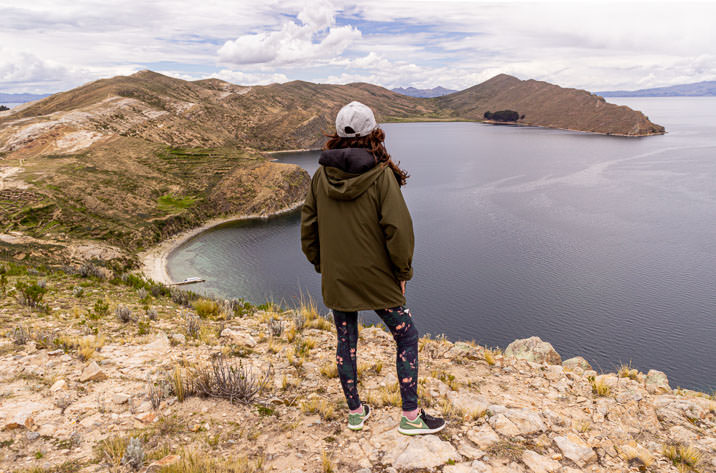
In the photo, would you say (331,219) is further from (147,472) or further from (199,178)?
(199,178)

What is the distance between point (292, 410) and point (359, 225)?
256cm

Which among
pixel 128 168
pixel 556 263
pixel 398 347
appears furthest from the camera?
pixel 128 168

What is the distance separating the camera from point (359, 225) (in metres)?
3.24

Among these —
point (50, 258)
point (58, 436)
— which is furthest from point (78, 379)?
point (50, 258)

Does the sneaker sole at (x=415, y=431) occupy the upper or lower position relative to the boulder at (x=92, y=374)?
lower

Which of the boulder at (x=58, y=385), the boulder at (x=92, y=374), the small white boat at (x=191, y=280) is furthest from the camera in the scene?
the small white boat at (x=191, y=280)

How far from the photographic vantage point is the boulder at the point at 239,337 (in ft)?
21.1

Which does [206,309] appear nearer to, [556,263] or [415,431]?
[415,431]

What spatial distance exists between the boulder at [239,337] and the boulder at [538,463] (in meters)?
4.41

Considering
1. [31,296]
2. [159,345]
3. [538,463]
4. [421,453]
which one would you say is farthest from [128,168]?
[538,463]

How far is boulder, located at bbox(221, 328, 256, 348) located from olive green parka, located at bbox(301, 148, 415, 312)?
3.50 m

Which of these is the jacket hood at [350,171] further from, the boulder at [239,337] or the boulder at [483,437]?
the boulder at [239,337]

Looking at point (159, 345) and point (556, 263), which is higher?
point (159, 345)

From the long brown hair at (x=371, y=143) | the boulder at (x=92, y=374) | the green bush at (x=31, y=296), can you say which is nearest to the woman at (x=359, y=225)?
the long brown hair at (x=371, y=143)
